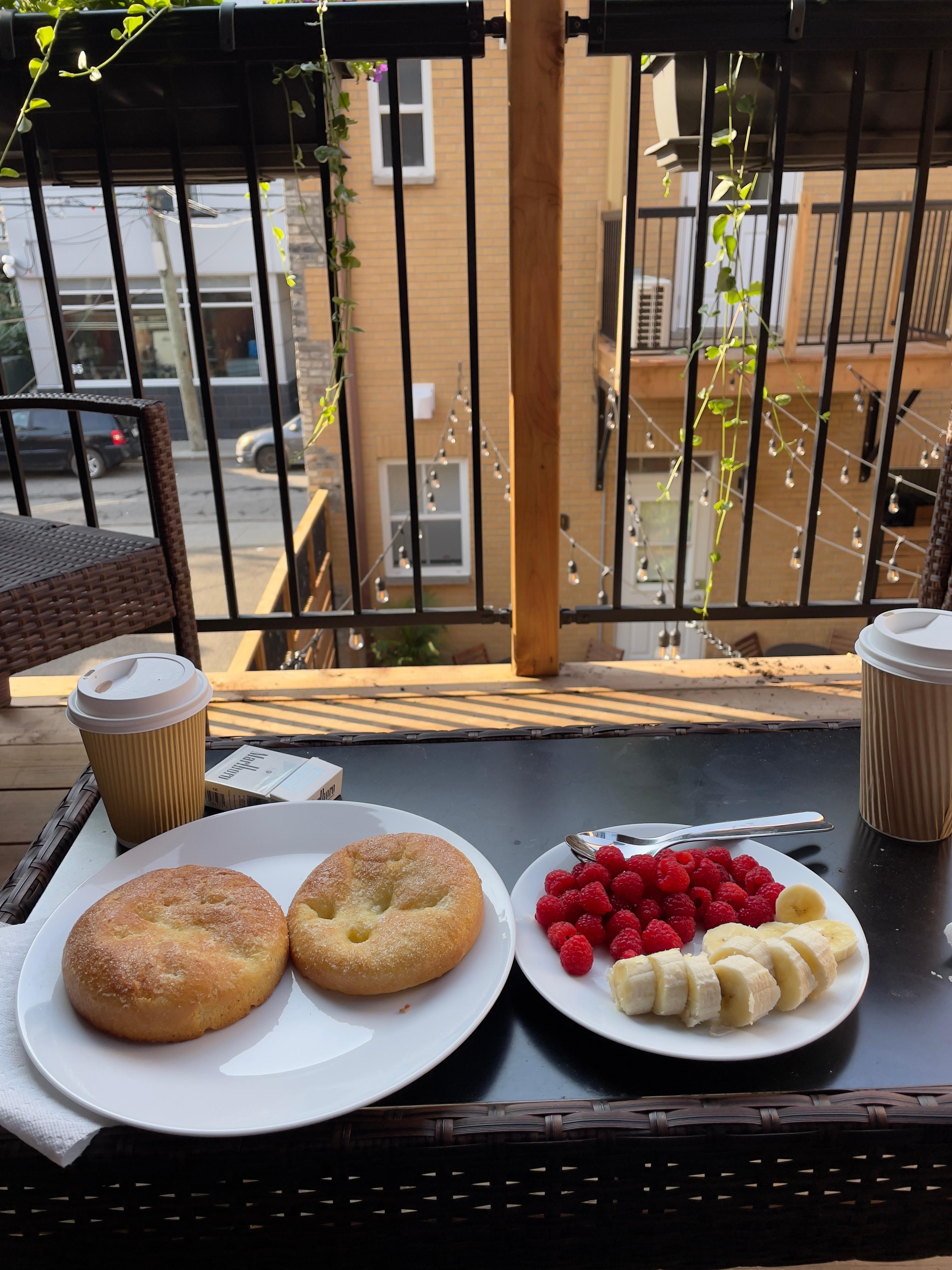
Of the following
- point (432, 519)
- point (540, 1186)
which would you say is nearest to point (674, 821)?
point (540, 1186)

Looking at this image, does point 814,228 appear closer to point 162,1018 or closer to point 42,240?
point 42,240

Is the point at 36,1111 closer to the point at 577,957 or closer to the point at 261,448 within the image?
the point at 577,957

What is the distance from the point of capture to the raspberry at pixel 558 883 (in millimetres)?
812

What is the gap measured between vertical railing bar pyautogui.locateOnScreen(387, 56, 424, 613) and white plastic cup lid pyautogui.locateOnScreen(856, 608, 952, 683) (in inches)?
41.0

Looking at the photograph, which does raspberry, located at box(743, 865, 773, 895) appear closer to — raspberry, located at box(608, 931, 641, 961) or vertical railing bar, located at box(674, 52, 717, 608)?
raspberry, located at box(608, 931, 641, 961)

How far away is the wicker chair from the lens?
4.21 feet

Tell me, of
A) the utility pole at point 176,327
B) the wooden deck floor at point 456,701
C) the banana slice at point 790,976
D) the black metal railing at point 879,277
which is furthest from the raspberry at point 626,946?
the utility pole at point 176,327

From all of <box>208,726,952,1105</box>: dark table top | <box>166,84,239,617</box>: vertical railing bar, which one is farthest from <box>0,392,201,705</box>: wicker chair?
<box>208,726,952,1105</box>: dark table top

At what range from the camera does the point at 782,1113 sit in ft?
2.07

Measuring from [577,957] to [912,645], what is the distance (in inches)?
17.8

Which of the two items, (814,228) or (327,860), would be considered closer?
(327,860)

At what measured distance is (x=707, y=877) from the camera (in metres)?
0.80

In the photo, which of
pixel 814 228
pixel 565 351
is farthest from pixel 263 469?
pixel 814 228

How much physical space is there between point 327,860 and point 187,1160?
268mm
